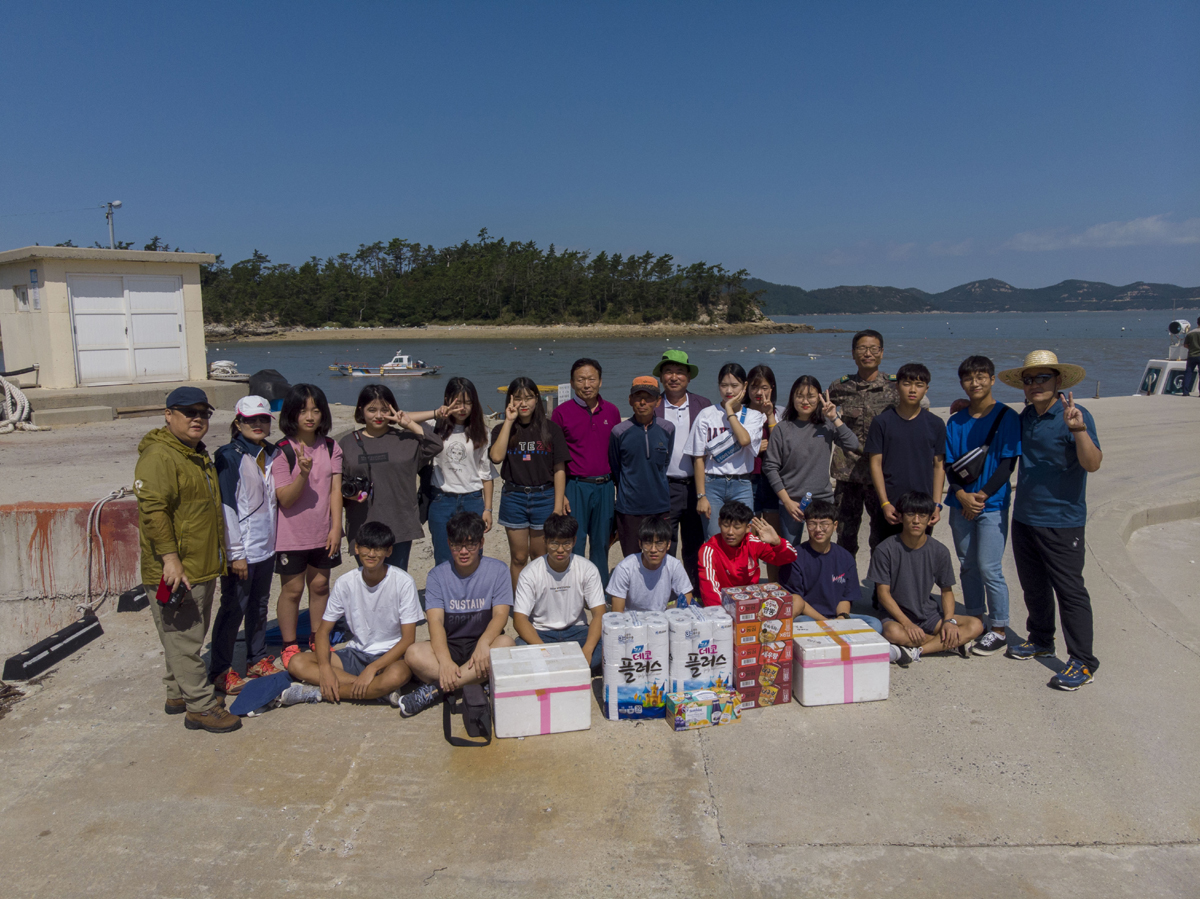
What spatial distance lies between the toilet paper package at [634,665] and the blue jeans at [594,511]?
1.32 meters

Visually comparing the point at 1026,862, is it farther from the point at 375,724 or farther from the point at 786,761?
the point at 375,724

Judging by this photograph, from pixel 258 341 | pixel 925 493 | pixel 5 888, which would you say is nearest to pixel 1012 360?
pixel 925 493

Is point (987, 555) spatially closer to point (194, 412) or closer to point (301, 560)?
point (301, 560)

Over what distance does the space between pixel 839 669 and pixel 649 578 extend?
3.72ft

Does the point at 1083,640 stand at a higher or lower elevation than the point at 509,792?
higher

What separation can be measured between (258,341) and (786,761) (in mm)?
102330

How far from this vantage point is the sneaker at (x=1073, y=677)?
170 inches

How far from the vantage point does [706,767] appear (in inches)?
145

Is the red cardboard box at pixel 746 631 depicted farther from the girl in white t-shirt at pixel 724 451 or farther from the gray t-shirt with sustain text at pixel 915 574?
the girl in white t-shirt at pixel 724 451

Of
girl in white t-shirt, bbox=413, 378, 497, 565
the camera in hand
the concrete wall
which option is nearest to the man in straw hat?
girl in white t-shirt, bbox=413, 378, 497, 565

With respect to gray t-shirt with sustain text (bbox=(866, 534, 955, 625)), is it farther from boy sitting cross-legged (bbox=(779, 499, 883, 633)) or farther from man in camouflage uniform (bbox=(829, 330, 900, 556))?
man in camouflage uniform (bbox=(829, 330, 900, 556))

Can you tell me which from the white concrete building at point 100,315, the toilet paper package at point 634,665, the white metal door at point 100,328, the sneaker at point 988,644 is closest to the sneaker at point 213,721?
the toilet paper package at point 634,665

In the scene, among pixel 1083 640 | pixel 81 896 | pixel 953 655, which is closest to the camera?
pixel 81 896

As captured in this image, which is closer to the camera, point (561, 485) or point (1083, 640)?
point (1083, 640)
